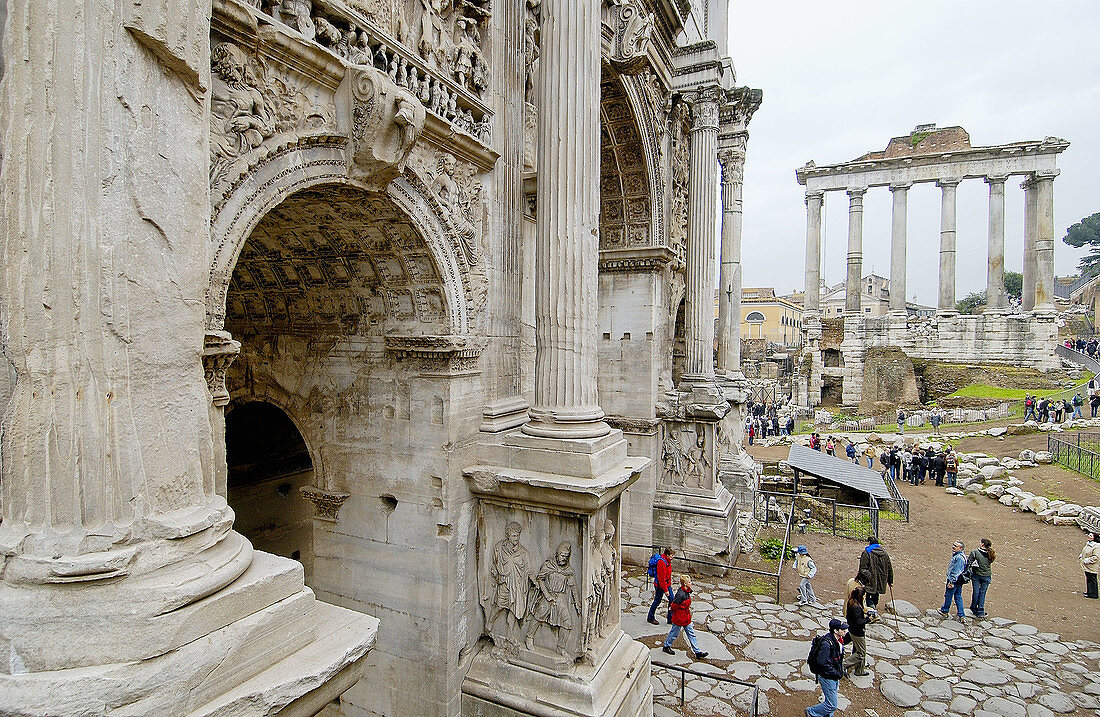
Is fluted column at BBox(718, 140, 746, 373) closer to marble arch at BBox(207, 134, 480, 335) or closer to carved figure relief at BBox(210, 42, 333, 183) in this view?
marble arch at BBox(207, 134, 480, 335)

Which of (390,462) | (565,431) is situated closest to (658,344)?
(565,431)

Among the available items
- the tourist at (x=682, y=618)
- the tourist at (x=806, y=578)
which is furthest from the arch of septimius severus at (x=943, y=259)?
the tourist at (x=682, y=618)

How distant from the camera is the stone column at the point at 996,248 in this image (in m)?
32.5

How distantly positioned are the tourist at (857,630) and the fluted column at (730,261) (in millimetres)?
7839

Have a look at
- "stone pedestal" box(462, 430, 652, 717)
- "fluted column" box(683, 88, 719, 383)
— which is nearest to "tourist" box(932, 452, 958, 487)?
"fluted column" box(683, 88, 719, 383)

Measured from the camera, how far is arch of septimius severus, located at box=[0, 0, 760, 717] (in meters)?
1.90

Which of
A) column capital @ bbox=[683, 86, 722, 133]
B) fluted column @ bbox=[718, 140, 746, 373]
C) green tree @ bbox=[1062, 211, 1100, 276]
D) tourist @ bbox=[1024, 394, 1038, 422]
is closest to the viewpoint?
column capital @ bbox=[683, 86, 722, 133]

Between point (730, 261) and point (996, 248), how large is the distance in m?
29.6

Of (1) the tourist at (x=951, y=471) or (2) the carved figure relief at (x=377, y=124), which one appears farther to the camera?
(1) the tourist at (x=951, y=471)

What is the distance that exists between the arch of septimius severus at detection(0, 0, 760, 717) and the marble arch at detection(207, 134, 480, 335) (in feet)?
0.08

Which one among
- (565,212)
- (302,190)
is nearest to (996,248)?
(565,212)

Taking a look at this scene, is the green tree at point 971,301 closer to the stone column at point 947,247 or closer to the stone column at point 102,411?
the stone column at point 947,247

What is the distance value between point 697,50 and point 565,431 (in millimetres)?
9896

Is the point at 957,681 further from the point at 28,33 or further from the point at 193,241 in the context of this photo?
the point at 28,33
